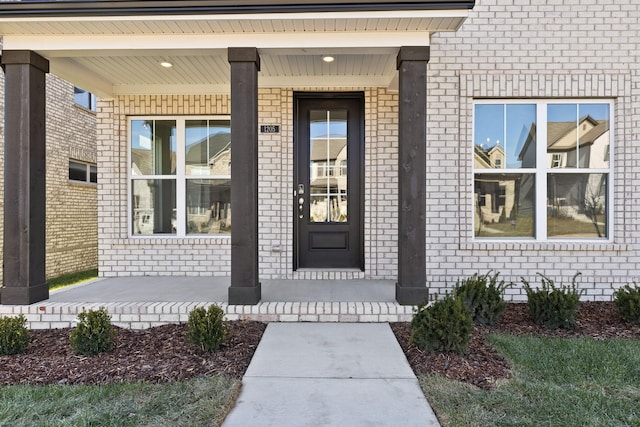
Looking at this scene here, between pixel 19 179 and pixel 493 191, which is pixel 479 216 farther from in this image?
pixel 19 179

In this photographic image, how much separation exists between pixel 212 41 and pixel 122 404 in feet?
11.5

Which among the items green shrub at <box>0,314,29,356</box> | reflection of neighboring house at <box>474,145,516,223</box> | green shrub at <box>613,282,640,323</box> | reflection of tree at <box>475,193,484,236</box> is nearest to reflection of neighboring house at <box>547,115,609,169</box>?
reflection of neighboring house at <box>474,145,516,223</box>

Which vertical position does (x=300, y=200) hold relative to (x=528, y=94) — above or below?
below

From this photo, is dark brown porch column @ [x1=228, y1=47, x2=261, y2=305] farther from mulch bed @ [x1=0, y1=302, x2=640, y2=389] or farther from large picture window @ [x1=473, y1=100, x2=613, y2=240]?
large picture window @ [x1=473, y1=100, x2=613, y2=240]

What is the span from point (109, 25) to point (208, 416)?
12.7 ft

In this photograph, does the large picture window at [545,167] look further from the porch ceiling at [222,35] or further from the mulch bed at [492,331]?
the porch ceiling at [222,35]

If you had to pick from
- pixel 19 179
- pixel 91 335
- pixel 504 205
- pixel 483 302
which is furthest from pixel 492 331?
pixel 19 179

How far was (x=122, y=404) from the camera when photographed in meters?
2.54

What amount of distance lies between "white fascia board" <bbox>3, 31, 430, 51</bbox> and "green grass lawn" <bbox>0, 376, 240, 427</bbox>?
3338 millimetres

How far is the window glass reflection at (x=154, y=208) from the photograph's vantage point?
6.20 meters

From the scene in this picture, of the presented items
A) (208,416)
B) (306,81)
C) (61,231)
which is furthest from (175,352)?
(61,231)

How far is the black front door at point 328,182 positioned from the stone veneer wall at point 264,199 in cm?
21

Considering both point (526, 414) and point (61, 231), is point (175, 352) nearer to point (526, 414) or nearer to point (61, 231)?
point (526, 414)

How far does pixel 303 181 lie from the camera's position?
5910 millimetres
